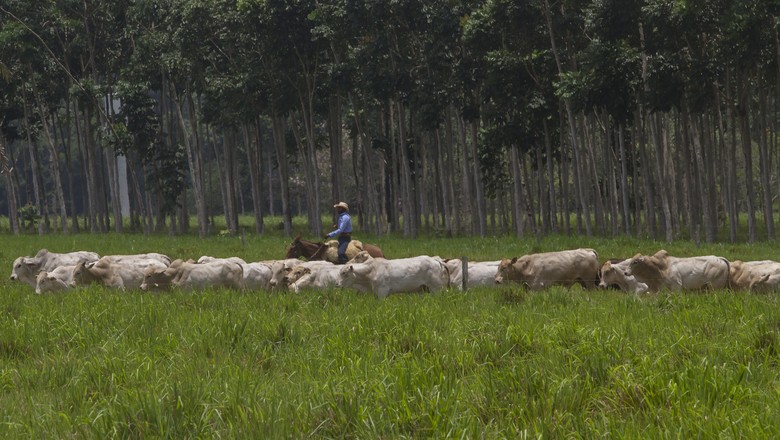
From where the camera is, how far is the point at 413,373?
835 cm

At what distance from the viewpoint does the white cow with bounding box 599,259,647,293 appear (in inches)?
655

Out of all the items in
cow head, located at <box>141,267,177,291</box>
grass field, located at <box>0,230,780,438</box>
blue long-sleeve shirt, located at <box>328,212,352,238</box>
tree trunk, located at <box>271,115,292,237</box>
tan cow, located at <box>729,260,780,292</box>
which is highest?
tree trunk, located at <box>271,115,292,237</box>

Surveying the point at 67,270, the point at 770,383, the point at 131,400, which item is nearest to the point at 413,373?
the point at 131,400

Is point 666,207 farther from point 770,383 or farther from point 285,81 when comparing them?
point 770,383

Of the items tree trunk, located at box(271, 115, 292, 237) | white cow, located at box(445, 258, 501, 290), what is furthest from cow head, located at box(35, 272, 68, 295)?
tree trunk, located at box(271, 115, 292, 237)

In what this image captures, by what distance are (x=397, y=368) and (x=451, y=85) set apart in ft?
125

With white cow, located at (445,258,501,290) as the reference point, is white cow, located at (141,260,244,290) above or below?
above

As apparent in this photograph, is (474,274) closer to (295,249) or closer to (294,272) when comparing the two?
(294,272)

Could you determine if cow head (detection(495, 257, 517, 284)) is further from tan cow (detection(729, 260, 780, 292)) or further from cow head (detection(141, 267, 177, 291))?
cow head (detection(141, 267, 177, 291))

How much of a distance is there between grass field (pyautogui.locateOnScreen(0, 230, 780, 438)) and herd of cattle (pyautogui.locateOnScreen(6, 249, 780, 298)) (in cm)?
281

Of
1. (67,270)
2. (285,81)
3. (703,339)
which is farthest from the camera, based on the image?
(285,81)

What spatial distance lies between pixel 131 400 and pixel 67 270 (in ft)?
41.2

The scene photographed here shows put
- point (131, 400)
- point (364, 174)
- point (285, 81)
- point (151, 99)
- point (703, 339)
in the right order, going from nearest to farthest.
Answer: point (131, 400)
point (703, 339)
point (285, 81)
point (151, 99)
point (364, 174)

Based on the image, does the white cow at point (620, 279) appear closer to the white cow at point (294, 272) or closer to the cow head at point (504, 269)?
the cow head at point (504, 269)
